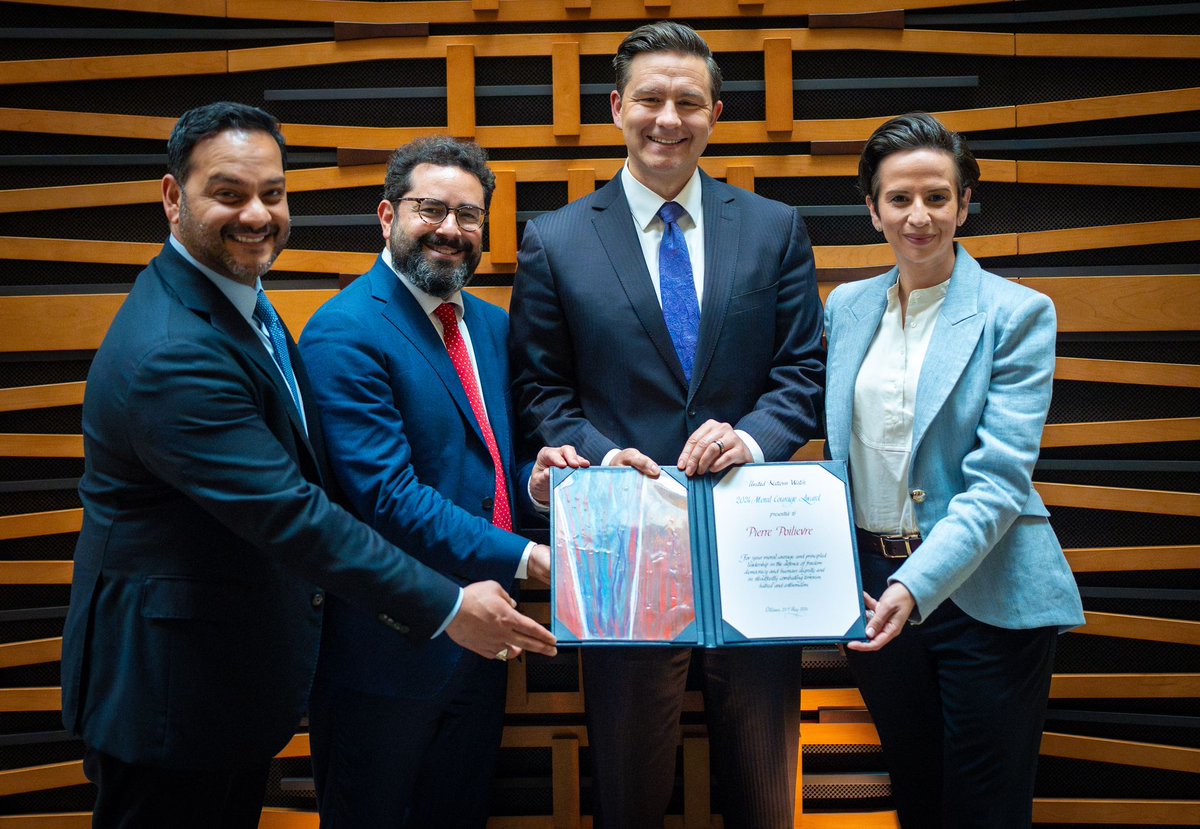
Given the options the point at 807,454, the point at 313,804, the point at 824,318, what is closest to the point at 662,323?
the point at 824,318

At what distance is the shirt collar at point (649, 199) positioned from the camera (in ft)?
Answer: 6.64

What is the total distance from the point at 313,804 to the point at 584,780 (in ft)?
2.80

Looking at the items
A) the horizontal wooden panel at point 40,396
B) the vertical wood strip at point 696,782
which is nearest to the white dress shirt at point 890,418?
the vertical wood strip at point 696,782

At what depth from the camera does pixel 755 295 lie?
77.1 inches

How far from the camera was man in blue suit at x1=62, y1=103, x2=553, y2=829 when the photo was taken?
1.45 meters

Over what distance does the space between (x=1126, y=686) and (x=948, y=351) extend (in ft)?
5.18

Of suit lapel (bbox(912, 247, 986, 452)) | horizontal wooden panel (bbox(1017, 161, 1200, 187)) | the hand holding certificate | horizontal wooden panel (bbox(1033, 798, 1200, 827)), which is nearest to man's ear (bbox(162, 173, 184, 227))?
the hand holding certificate

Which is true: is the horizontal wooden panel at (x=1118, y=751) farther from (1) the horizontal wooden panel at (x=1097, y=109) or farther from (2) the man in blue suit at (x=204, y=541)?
(2) the man in blue suit at (x=204, y=541)

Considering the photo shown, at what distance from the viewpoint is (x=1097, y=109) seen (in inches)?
105

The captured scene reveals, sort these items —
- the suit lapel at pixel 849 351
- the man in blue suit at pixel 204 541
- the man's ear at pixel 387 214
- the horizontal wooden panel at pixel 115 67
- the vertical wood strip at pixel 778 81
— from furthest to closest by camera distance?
the horizontal wooden panel at pixel 115 67 < the vertical wood strip at pixel 778 81 < the man's ear at pixel 387 214 < the suit lapel at pixel 849 351 < the man in blue suit at pixel 204 541

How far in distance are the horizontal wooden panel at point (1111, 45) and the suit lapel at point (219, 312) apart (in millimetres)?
2403

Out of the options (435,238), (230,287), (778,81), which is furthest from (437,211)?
(778,81)

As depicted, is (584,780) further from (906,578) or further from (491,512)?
(906,578)

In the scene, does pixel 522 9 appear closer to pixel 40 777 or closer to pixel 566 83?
pixel 566 83
